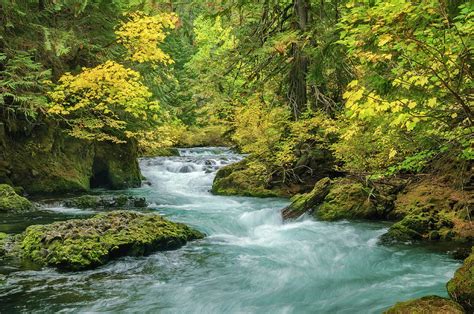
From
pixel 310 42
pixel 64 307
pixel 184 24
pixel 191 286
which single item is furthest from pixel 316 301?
pixel 184 24

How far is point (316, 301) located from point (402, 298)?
1232 millimetres

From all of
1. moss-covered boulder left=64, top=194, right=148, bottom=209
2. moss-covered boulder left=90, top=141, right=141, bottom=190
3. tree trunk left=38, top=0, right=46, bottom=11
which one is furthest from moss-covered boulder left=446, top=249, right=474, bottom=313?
moss-covered boulder left=90, top=141, right=141, bottom=190

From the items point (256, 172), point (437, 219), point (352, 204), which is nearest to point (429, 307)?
point (437, 219)

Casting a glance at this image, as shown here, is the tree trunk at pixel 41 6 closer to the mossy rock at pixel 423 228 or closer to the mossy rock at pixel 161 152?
the mossy rock at pixel 423 228

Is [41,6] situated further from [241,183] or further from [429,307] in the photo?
[429,307]

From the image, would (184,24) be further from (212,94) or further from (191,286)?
(191,286)

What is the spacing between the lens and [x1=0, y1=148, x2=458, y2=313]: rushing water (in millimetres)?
5906

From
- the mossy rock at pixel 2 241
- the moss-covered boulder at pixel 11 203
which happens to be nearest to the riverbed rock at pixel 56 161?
the moss-covered boulder at pixel 11 203

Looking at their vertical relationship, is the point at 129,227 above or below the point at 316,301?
above

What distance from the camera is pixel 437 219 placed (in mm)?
9008

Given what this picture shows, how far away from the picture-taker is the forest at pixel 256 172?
15.5 ft

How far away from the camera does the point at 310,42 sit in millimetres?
11695

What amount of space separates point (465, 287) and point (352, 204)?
632 centimetres

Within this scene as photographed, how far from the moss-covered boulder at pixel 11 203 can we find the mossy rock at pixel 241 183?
666 cm
